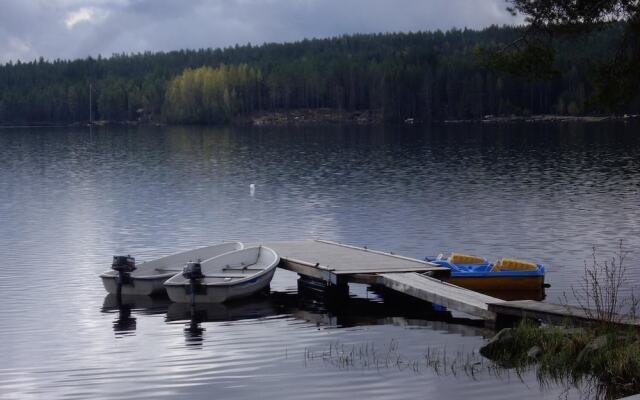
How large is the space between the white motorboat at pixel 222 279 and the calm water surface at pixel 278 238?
61 centimetres

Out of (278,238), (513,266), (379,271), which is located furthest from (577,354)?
(278,238)

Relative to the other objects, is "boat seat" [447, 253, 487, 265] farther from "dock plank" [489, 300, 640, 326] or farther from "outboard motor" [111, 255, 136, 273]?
"outboard motor" [111, 255, 136, 273]

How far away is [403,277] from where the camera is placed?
30.2 meters

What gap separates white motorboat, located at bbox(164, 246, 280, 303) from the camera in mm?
31031

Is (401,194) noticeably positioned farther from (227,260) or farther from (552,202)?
(227,260)

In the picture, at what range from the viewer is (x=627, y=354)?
19.7 meters

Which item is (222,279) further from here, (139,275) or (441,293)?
(441,293)

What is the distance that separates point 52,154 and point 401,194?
69040 millimetres

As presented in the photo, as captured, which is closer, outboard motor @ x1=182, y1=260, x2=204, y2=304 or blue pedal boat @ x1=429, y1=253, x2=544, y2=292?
outboard motor @ x1=182, y1=260, x2=204, y2=304

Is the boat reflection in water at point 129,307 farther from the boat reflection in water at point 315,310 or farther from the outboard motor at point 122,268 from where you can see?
the outboard motor at point 122,268

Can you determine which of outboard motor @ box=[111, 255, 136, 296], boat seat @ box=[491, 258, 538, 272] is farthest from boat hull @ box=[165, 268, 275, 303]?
boat seat @ box=[491, 258, 538, 272]

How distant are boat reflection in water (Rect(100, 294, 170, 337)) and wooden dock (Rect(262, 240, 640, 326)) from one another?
4567 mm

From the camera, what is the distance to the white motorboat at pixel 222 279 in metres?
31.0

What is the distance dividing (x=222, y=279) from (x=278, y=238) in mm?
13390
